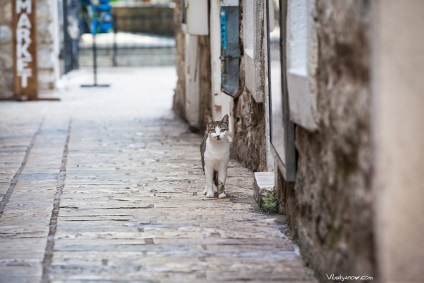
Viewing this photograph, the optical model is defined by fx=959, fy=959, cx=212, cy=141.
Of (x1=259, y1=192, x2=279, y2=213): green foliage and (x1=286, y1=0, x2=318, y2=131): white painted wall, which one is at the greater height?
(x1=286, y1=0, x2=318, y2=131): white painted wall

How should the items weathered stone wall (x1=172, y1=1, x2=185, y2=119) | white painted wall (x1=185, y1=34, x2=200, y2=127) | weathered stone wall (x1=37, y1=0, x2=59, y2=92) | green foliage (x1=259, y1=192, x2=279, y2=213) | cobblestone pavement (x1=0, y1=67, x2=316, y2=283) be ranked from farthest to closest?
weathered stone wall (x1=37, y1=0, x2=59, y2=92) < weathered stone wall (x1=172, y1=1, x2=185, y2=119) < white painted wall (x1=185, y1=34, x2=200, y2=127) < green foliage (x1=259, y1=192, x2=279, y2=213) < cobblestone pavement (x1=0, y1=67, x2=316, y2=283)

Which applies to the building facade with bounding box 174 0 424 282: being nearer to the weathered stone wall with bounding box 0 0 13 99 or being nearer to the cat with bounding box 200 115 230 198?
the cat with bounding box 200 115 230 198

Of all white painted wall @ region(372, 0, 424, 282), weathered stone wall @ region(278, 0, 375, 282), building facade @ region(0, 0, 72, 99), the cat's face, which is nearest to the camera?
white painted wall @ region(372, 0, 424, 282)

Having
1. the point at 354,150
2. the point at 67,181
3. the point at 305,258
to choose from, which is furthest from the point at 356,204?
the point at 67,181

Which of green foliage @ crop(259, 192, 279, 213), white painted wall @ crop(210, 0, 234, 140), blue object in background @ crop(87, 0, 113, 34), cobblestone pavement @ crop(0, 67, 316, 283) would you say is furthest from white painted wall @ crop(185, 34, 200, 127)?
blue object in background @ crop(87, 0, 113, 34)

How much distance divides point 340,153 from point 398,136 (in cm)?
75

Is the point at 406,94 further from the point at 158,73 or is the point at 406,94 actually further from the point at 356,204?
the point at 158,73

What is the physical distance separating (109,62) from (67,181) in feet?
48.0

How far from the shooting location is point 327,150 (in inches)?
173

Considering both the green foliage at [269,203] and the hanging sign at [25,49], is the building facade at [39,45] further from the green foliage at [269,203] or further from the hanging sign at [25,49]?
the green foliage at [269,203]

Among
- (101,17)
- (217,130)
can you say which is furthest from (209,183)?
(101,17)

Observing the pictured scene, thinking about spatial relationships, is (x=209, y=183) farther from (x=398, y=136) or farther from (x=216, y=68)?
(x=398, y=136)

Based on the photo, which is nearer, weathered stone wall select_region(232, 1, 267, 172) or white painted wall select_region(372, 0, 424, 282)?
white painted wall select_region(372, 0, 424, 282)

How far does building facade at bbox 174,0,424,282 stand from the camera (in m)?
3.29
